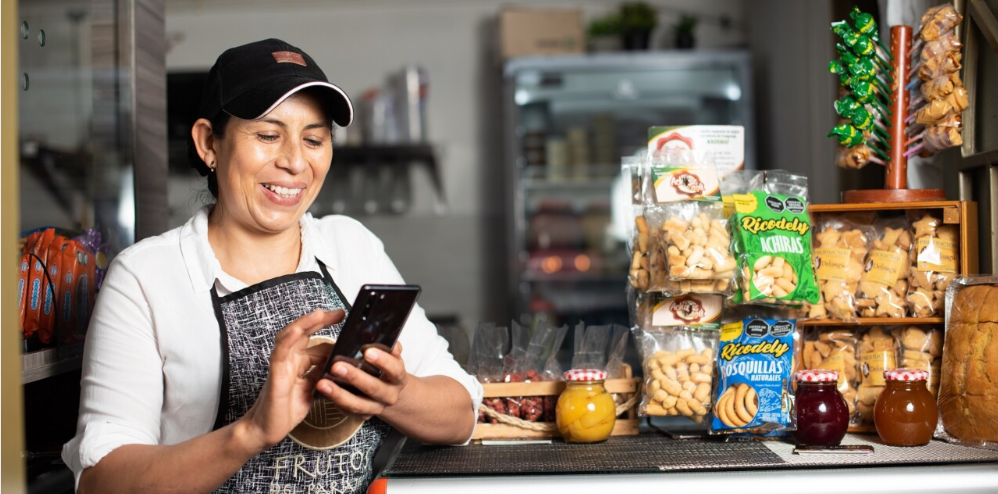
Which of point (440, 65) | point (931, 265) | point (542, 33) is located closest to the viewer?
point (931, 265)

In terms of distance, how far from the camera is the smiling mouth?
1327 mm

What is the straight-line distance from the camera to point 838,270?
1.54m

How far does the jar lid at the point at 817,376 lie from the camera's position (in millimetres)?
1395

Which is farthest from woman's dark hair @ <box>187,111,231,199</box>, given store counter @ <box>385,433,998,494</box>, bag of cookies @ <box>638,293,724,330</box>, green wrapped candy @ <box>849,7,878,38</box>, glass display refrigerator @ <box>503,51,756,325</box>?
glass display refrigerator @ <box>503,51,756,325</box>

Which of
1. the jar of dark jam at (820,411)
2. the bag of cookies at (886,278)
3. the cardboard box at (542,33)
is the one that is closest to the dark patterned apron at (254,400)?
the jar of dark jam at (820,411)

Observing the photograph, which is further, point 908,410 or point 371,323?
point 908,410

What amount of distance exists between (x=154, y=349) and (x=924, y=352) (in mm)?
1315

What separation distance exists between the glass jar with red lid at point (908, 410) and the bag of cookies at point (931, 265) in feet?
0.57

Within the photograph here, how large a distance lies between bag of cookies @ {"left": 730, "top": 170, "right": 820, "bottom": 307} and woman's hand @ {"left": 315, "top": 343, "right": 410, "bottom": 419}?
61cm

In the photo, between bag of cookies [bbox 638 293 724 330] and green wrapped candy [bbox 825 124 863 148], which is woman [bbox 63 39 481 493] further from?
green wrapped candy [bbox 825 124 863 148]

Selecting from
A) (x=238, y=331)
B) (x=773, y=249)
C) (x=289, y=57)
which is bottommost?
(x=238, y=331)

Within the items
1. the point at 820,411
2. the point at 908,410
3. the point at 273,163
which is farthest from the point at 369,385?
the point at 908,410

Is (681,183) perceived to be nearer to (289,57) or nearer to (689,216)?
(689,216)

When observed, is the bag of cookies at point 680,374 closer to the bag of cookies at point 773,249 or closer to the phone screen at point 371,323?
the bag of cookies at point 773,249
